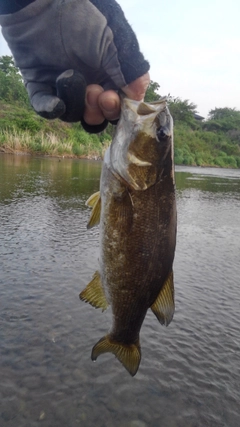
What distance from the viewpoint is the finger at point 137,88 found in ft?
5.91

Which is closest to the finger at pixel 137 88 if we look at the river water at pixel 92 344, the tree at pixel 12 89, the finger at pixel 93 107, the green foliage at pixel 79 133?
the finger at pixel 93 107

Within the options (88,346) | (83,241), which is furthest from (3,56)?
(88,346)

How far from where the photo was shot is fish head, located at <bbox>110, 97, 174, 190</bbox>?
6.51ft

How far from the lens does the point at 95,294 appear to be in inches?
91.1

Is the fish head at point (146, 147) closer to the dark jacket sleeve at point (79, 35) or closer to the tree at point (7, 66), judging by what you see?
the dark jacket sleeve at point (79, 35)

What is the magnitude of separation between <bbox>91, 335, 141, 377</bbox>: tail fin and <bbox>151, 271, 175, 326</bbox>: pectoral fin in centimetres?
29

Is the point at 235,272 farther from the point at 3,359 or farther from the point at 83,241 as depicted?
the point at 3,359

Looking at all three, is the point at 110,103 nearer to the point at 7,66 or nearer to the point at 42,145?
the point at 42,145

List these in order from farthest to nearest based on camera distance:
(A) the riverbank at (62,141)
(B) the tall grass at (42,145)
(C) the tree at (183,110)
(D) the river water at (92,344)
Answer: (C) the tree at (183,110)
(A) the riverbank at (62,141)
(B) the tall grass at (42,145)
(D) the river water at (92,344)

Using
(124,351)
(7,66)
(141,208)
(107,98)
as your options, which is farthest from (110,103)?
(7,66)

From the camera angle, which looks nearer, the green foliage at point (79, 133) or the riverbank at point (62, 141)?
the riverbank at point (62, 141)

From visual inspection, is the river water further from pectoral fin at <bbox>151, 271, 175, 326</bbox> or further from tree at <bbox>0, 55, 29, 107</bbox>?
tree at <bbox>0, 55, 29, 107</bbox>

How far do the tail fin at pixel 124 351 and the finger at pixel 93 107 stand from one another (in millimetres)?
1295

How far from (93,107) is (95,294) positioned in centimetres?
112
